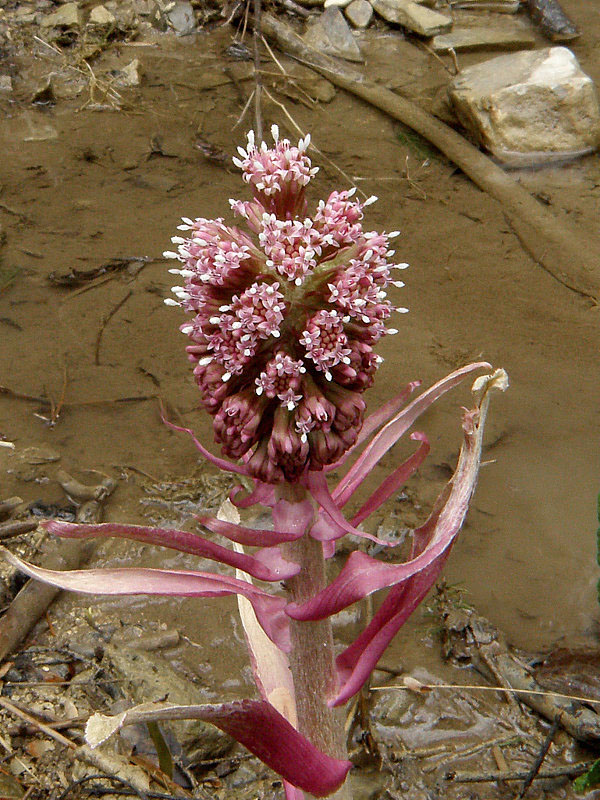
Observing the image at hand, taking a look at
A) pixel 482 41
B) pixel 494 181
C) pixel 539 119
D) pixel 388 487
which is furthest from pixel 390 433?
pixel 482 41

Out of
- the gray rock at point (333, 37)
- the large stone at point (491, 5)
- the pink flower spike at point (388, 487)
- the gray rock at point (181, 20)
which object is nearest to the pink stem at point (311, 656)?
the pink flower spike at point (388, 487)

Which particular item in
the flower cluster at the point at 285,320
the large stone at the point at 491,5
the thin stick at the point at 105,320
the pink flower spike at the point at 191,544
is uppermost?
the flower cluster at the point at 285,320

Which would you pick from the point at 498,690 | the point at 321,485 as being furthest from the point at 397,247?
the point at 321,485

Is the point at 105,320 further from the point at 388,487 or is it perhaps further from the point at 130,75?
the point at 130,75

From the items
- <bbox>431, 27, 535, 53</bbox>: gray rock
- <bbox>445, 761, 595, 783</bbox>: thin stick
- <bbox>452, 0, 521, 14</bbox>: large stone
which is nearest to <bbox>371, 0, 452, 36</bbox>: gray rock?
<bbox>431, 27, 535, 53</bbox>: gray rock

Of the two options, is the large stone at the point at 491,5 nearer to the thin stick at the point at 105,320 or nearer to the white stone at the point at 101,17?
the white stone at the point at 101,17

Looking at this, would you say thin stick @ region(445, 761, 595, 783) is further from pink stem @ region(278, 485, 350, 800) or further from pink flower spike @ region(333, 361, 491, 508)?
pink flower spike @ region(333, 361, 491, 508)
